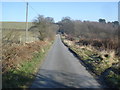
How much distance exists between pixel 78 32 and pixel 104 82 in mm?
65682

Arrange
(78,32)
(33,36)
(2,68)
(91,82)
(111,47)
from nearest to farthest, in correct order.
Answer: (91,82)
(2,68)
(111,47)
(33,36)
(78,32)

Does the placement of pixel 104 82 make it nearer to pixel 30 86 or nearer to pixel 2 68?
pixel 30 86

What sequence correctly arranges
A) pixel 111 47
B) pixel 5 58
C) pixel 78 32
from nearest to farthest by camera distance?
pixel 5 58 < pixel 111 47 < pixel 78 32

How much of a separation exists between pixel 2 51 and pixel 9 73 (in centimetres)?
261

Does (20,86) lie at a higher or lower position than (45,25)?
lower

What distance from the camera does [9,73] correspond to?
9.56 meters

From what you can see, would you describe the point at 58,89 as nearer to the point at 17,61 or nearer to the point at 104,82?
the point at 104,82

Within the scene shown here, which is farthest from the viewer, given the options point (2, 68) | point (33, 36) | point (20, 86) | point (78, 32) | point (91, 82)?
point (78, 32)

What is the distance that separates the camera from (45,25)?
4416 centimetres

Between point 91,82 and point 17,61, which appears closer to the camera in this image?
point 91,82

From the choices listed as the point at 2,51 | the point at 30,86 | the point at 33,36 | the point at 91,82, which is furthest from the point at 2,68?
the point at 33,36

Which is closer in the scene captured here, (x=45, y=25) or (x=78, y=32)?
(x=45, y=25)

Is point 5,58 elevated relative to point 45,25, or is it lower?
lower

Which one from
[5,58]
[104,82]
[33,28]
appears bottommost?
[104,82]
